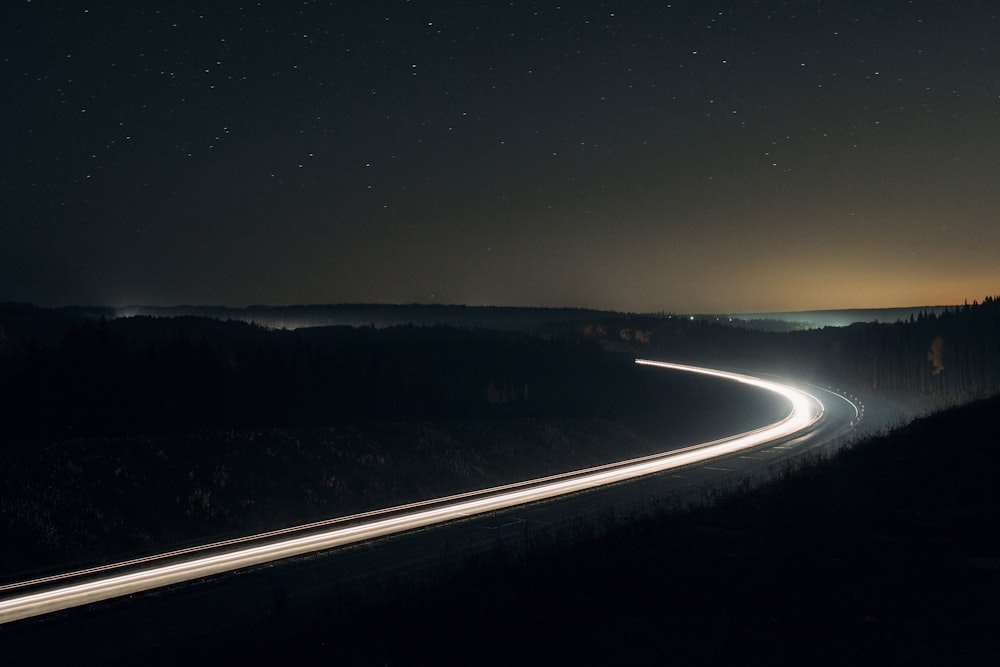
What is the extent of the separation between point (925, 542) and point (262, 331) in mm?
156342

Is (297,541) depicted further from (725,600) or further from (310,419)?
(310,419)

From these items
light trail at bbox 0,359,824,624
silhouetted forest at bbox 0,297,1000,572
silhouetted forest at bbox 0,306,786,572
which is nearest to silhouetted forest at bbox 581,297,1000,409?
silhouetted forest at bbox 0,297,1000,572

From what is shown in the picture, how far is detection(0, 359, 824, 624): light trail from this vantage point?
59.6ft

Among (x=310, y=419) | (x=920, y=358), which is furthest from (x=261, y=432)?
(x=920, y=358)

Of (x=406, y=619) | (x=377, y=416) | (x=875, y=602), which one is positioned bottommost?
(x=377, y=416)

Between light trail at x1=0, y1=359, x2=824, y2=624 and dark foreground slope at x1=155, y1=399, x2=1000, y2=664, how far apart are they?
6.81 m

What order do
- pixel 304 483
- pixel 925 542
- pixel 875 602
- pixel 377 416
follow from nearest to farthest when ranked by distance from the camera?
pixel 875 602 → pixel 925 542 → pixel 304 483 → pixel 377 416

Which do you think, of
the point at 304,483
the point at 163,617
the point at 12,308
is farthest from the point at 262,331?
the point at 163,617

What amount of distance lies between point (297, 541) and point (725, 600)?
17007mm

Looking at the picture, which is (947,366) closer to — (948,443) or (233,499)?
(948,443)

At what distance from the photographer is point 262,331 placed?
157500mm

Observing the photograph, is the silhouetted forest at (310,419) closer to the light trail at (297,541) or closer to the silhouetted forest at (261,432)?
the silhouetted forest at (261,432)

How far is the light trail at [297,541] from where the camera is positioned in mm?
18172

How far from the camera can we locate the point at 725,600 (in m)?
10.2
